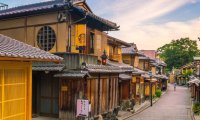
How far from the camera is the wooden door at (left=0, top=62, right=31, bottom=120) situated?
39.7ft

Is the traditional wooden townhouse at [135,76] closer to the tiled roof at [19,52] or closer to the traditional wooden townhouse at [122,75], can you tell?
the traditional wooden townhouse at [122,75]

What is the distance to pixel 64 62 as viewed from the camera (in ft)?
67.5

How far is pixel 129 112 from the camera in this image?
31.5 meters

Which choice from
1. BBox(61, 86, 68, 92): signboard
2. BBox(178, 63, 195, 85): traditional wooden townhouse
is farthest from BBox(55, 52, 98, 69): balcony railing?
BBox(178, 63, 195, 85): traditional wooden townhouse

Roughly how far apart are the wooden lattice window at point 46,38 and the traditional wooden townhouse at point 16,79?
895 cm

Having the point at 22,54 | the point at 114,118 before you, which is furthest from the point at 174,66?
the point at 22,54

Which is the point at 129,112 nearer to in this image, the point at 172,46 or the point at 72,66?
the point at 72,66

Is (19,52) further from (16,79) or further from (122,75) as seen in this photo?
(122,75)

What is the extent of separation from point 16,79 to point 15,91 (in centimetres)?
52

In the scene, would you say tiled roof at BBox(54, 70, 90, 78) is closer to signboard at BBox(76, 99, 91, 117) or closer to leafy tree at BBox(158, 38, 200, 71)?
signboard at BBox(76, 99, 91, 117)

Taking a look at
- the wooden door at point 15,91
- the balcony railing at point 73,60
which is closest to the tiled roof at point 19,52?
the wooden door at point 15,91

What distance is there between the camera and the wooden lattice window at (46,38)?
2250 cm

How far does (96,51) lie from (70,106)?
7.23 meters

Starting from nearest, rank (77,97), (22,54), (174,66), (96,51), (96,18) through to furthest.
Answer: (22,54), (77,97), (96,18), (96,51), (174,66)
